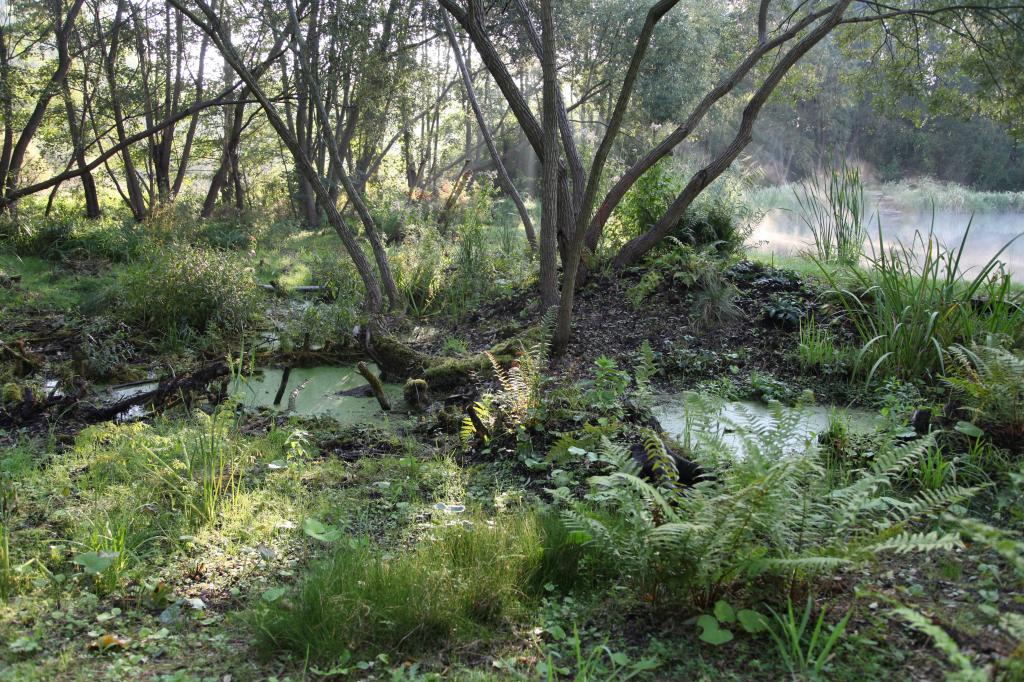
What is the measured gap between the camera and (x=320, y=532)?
10.3 feet

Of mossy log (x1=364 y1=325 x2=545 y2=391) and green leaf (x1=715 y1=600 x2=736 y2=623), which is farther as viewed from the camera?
mossy log (x1=364 y1=325 x2=545 y2=391)

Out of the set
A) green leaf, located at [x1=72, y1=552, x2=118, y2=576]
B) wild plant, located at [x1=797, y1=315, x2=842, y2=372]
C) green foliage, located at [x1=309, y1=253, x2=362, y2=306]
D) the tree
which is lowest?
green leaf, located at [x1=72, y1=552, x2=118, y2=576]

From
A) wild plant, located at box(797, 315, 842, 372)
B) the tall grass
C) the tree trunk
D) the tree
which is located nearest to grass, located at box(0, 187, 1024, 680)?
the tall grass

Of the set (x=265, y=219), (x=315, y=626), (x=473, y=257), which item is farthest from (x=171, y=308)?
(x=265, y=219)

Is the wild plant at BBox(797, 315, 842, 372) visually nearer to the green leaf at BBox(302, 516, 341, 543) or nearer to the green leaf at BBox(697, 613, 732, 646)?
the green leaf at BBox(697, 613, 732, 646)

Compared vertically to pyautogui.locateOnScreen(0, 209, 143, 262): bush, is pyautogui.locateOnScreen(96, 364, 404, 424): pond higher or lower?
lower

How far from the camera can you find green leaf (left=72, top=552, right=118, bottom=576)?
2727mm

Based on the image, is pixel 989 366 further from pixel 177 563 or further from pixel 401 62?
pixel 401 62

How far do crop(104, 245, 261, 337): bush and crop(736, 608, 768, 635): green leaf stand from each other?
592cm

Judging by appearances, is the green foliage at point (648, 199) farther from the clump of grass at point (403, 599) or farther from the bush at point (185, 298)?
the clump of grass at point (403, 599)

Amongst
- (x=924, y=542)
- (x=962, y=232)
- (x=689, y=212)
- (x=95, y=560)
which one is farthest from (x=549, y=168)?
(x=962, y=232)

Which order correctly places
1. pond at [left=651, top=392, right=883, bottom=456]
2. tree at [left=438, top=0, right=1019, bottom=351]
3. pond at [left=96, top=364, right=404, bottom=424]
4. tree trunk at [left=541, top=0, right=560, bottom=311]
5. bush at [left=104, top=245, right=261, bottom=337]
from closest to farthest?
pond at [left=651, top=392, right=883, bottom=456], tree trunk at [left=541, top=0, right=560, bottom=311], tree at [left=438, top=0, right=1019, bottom=351], pond at [left=96, top=364, right=404, bottom=424], bush at [left=104, top=245, right=261, bottom=337]

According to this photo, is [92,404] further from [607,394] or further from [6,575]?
[607,394]

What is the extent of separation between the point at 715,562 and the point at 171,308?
6.24 meters
